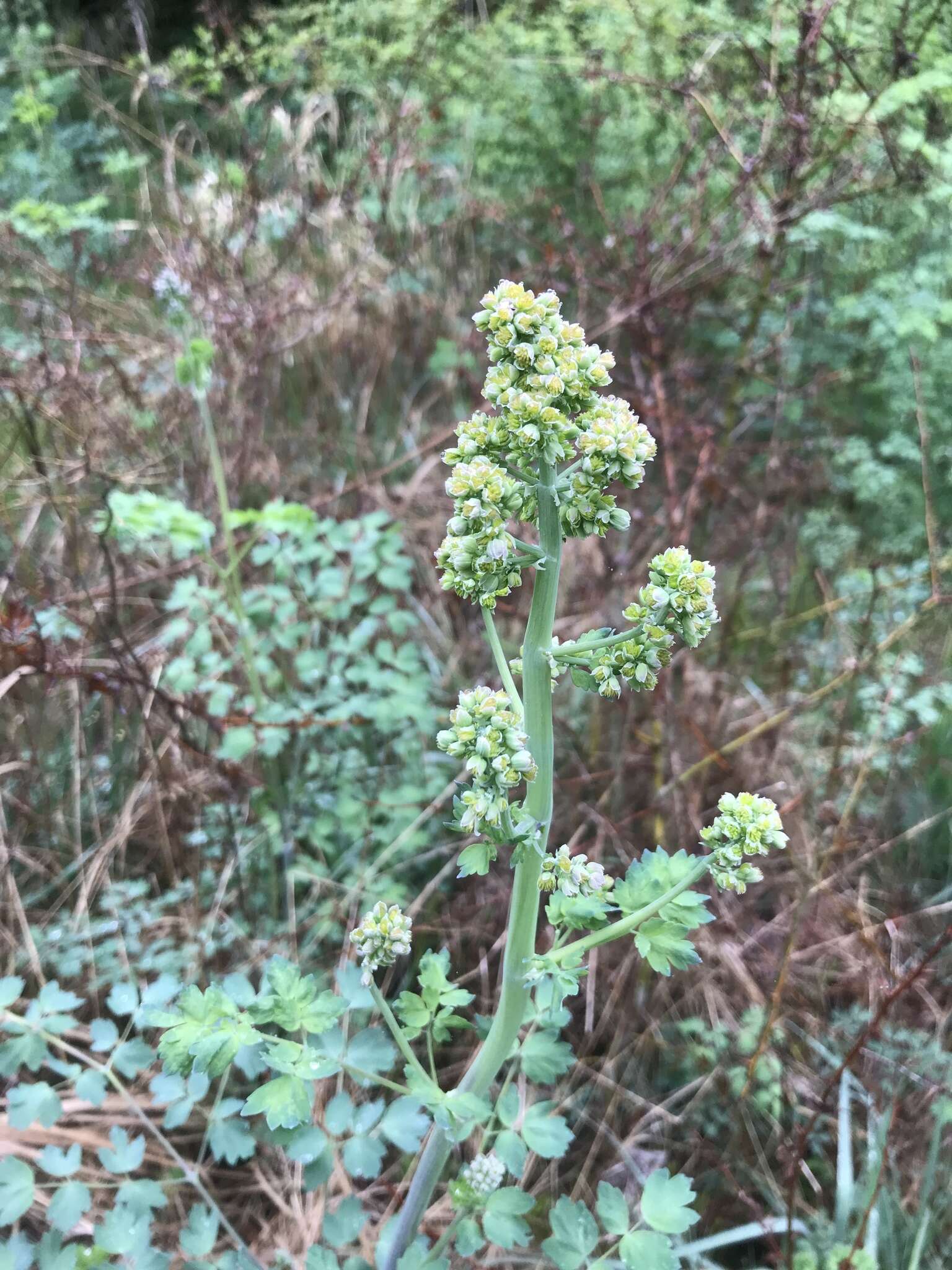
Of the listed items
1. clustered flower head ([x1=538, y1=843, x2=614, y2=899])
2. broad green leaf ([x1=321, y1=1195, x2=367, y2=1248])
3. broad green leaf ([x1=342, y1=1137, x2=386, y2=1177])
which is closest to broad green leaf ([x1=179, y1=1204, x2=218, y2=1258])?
broad green leaf ([x1=321, y1=1195, x2=367, y2=1248])

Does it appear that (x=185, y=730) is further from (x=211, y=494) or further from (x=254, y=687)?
(x=211, y=494)

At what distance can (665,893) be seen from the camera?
1.18m

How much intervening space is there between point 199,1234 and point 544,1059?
708 millimetres

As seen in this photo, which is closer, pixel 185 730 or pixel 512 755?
pixel 512 755

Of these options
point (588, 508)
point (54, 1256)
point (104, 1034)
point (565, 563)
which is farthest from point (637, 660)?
point (565, 563)

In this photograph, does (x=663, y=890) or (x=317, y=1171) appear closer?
(x=663, y=890)

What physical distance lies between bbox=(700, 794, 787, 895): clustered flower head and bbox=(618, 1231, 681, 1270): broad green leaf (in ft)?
1.93

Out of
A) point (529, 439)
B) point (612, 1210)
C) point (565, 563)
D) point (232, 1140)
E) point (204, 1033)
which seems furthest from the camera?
point (565, 563)

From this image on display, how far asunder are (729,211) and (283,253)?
2.44 m

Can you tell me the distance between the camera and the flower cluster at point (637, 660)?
1062 millimetres

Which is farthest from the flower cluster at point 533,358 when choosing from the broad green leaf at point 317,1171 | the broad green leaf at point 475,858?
the broad green leaf at point 317,1171

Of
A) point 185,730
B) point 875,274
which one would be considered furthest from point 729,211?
point 185,730

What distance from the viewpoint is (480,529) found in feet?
3.45

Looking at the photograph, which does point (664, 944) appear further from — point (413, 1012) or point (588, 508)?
point (588, 508)
